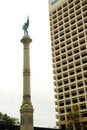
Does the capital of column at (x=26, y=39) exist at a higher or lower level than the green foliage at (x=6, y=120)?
higher

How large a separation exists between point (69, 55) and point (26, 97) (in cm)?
5496

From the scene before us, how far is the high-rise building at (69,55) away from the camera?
93.9 m

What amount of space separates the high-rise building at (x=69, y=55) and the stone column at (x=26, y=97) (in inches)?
1651

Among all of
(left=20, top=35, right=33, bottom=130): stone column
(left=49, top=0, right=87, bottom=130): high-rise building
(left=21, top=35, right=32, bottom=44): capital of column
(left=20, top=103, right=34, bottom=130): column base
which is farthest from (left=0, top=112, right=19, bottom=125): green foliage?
(left=21, top=35, right=32, bottom=44): capital of column

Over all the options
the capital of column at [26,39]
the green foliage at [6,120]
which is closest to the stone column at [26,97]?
the capital of column at [26,39]

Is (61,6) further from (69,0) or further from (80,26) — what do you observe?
(80,26)

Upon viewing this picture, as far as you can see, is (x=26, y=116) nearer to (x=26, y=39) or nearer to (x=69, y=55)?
(x=26, y=39)

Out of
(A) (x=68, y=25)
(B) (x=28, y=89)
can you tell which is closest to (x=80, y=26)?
(A) (x=68, y=25)

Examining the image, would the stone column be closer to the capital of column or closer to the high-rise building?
the capital of column

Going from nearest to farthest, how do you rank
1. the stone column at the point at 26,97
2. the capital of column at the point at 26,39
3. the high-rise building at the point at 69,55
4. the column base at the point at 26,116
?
the column base at the point at 26,116 < the stone column at the point at 26,97 < the capital of column at the point at 26,39 < the high-rise building at the point at 69,55

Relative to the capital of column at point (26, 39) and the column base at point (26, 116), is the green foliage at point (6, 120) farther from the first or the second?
the capital of column at point (26, 39)

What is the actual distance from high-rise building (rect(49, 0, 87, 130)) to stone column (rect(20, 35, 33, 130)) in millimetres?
41939

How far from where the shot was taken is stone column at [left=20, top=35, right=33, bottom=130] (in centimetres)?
4700

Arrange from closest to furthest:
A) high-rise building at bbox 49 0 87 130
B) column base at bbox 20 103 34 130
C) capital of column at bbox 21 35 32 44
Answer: column base at bbox 20 103 34 130
capital of column at bbox 21 35 32 44
high-rise building at bbox 49 0 87 130
